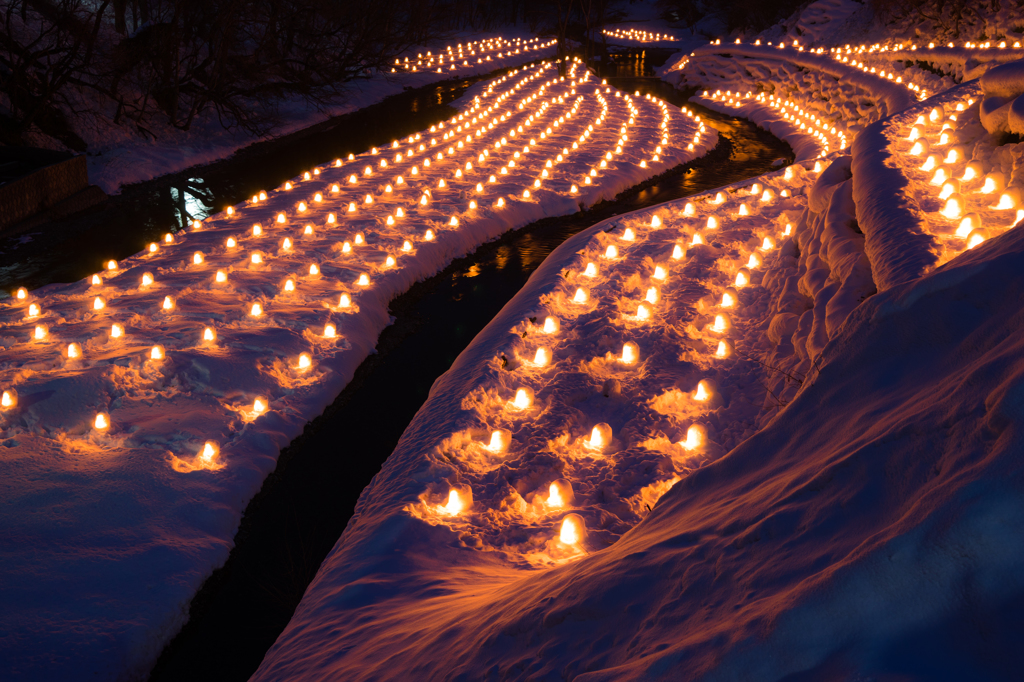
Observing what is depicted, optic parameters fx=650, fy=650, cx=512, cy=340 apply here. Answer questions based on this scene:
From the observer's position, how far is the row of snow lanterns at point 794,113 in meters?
10.9

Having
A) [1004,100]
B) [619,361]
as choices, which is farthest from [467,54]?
[619,361]

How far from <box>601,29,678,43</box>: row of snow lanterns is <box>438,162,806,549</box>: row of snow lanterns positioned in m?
29.0

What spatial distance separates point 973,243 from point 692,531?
7.55ft

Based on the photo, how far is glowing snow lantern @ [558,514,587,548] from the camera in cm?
308

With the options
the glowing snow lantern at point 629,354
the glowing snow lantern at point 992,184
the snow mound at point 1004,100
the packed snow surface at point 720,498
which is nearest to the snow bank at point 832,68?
the snow mound at point 1004,100

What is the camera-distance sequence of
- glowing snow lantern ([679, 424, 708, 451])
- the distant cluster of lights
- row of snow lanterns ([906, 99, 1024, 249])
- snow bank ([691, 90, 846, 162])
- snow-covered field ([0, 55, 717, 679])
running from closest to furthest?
snow-covered field ([0, 55, 717, 679]) < row of snow lanterns ([906, 99, 1024, 249]) < glowing snow lantern ([679, 424, 708, 451]) < snow bank ([691, 90, 846, 162]) < the distant cluster of lights

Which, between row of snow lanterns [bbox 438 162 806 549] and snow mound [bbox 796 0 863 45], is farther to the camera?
snow mound [bbox 796 0 863 45]

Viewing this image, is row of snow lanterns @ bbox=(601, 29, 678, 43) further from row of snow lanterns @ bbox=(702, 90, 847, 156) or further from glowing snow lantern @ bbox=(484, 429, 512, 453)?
glowing snow lantern @ bbox=(484, 429, 512, 453)

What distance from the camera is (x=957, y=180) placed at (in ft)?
13.0

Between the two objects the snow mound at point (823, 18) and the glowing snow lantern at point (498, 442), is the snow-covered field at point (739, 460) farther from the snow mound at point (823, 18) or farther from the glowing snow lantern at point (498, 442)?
the snow mound at point (823, 18)

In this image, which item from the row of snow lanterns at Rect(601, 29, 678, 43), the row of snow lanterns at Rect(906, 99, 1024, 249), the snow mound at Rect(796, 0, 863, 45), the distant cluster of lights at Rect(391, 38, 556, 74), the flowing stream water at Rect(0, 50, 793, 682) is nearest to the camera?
the flowing stream water at Rect(0, 50, 793, 682)

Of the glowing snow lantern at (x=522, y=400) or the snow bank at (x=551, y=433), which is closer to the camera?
the snow bank at (x=551, y=433)

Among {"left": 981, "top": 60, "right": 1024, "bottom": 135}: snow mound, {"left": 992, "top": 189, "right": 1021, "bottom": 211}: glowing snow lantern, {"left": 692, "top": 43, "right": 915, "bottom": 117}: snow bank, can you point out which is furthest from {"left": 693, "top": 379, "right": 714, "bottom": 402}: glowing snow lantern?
{"left": 692, "top": 43, "right": 915, "bottom": 117}: snow bank

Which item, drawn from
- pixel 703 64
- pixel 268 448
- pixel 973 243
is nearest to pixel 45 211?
pixel 268 448
